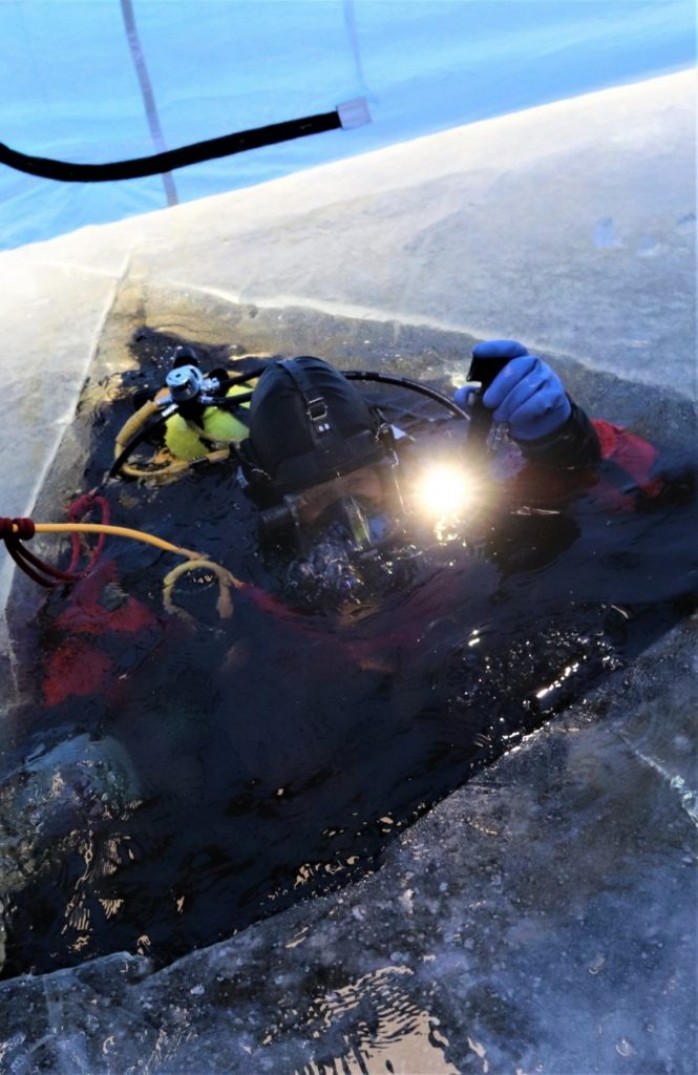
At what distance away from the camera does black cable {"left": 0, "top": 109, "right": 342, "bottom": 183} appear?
13.9 feet

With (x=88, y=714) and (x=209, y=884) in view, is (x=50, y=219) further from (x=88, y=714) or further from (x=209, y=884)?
(x=209, y=884)

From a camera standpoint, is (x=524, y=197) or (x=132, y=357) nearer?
(x=132, y=357)

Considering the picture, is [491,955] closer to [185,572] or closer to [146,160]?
[185,572]

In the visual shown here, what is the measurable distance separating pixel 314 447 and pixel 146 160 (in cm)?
220

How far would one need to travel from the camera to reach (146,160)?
4.38m

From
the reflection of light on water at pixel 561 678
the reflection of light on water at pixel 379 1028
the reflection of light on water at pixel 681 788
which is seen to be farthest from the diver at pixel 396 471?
the reflection of light on water at pixel 379 1028

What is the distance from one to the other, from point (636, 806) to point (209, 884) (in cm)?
112

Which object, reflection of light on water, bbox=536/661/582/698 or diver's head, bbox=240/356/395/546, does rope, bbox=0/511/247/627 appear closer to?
diver's head, bbox=240/356/395/546

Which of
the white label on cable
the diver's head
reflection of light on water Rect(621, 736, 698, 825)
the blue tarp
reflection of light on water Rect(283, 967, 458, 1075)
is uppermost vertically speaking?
the blue tarp

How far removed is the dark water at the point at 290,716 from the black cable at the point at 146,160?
2.10 meters

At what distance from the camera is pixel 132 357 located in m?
4.93

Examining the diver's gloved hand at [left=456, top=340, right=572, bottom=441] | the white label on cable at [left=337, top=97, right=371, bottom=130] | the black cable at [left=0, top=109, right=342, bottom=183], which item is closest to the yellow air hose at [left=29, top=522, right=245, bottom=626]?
the diver's gloved hand at [left=456, top=340, right=572, bottom=441]

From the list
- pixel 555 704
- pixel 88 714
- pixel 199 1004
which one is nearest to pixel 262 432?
pixel 88 714

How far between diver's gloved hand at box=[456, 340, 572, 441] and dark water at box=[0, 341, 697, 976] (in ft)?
1.28
